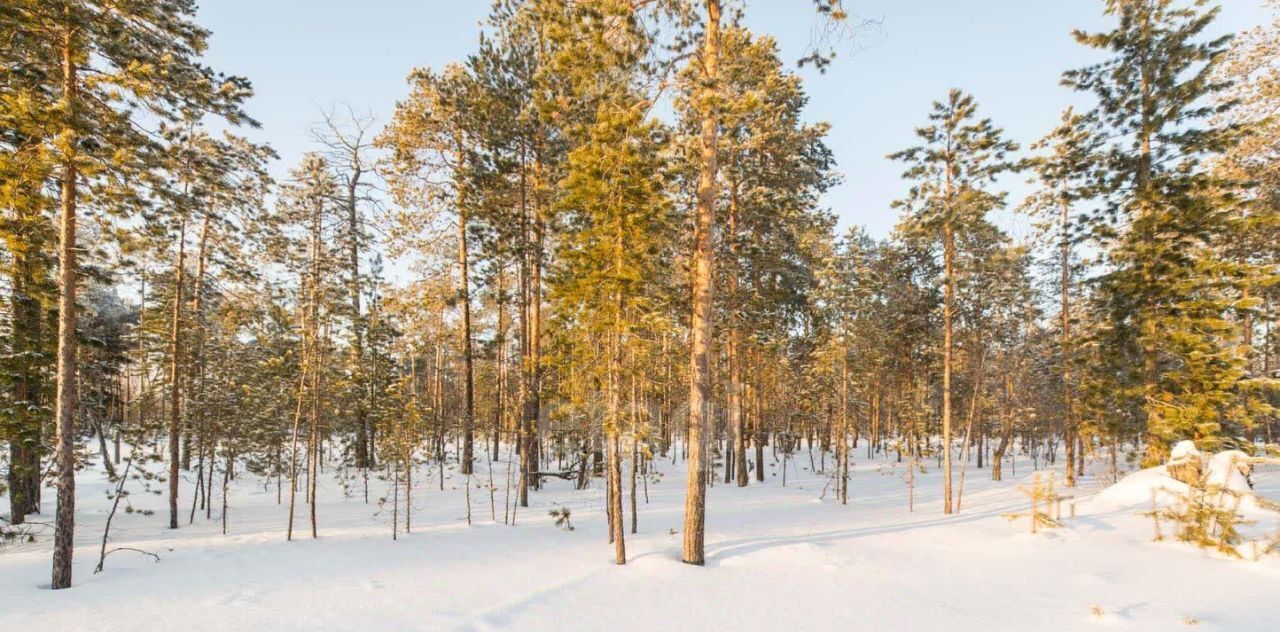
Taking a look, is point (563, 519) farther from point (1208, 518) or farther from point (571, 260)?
point (1208, 518)

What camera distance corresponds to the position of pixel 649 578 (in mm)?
8609

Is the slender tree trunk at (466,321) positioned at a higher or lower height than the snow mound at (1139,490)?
higher

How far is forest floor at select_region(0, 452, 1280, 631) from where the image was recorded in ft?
23.5

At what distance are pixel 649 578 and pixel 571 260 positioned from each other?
626 centimetres

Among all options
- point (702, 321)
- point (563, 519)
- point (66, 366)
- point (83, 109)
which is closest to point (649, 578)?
point (702, 321)

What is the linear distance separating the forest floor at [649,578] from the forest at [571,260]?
0.67 metres

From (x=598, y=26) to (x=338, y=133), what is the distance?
17.8 metres

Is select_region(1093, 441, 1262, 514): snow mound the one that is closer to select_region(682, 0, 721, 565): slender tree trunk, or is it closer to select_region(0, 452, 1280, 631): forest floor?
select_region(0, 452, 1280, 631): forest floor

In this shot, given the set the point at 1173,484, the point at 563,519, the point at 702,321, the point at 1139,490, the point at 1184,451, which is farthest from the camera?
the point at 1139,490

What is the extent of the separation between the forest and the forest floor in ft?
2.19

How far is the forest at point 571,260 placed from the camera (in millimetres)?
8641

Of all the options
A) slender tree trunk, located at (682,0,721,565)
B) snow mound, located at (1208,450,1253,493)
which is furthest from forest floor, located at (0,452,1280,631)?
snow mound, located at (1208,450,1253,493)

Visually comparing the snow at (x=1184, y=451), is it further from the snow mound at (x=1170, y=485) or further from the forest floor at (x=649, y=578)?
the forest floor at (x=649, y=578)

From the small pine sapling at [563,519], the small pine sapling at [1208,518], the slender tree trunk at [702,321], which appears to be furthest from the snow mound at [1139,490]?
the small pine sapling at [563,519]
